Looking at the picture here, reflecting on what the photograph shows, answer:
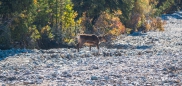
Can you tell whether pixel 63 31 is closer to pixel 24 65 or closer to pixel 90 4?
pixel 90 4

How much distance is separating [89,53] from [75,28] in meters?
10.8

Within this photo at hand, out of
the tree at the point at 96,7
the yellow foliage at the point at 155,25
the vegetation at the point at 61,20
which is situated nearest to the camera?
the vegetation at the point at 61,20

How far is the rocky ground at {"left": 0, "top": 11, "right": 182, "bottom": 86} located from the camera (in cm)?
Answer: 1729

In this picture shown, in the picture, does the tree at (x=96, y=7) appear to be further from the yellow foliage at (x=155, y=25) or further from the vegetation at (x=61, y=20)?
the yellow foliage at (x=155, y=25)

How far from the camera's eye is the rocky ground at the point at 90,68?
1729 centimetres

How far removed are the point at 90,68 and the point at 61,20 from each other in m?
14.9

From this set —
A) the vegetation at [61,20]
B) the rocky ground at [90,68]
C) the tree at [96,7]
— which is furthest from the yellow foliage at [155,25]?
the rocky ground at [90,68]

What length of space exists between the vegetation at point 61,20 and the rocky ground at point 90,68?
170 inches

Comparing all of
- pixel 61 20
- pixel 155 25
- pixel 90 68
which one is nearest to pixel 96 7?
pixel 61 20

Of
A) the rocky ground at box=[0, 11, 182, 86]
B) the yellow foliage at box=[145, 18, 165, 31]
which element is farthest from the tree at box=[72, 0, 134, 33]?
the rocky ground at box=[0, 11, 182, 86]

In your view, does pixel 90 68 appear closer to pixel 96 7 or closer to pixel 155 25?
pixel 96 7

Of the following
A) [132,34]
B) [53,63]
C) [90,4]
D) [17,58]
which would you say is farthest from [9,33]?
[132,34]

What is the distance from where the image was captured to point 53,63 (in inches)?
875

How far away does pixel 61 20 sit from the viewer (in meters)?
35.2
